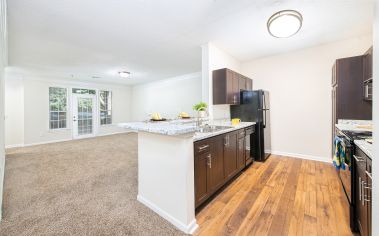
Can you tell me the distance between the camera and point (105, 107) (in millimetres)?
7938

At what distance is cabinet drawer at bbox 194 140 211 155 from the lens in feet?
6.08

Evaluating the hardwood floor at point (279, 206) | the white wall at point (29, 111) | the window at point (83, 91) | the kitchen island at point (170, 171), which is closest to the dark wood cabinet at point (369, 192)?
the hardwood floor at point (279, 206)

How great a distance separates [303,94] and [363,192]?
3014mm

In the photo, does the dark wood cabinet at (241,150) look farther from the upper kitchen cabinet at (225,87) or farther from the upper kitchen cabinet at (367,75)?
the upper kitchen cabinet at (367,75)

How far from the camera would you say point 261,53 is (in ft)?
12.9

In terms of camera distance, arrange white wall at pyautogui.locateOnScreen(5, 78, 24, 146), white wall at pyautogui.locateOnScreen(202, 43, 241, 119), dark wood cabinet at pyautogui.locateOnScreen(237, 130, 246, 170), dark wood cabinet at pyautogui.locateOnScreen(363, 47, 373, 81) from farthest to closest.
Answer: white wall at pyautogui.locateOnScreen(5, 78, 24, 146) → white wall at pyautogui.locateOnScreen(202, 43, 241, 119) → dark wood cabinet at pyautogui.locateOnScreen(237, 130, 246, 170) → dark wood cabinet at pyautogui.locateOnScreen(363, 47, 373, 81)

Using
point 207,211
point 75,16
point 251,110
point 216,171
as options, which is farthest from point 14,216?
point 251,110

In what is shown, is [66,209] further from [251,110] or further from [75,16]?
[251,110]

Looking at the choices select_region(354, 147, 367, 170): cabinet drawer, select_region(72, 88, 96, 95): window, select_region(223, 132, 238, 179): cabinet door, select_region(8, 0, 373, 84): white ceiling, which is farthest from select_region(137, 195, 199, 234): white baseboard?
select_region(72, 88, 96, 95): window

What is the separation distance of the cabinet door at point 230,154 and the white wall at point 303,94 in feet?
6.71

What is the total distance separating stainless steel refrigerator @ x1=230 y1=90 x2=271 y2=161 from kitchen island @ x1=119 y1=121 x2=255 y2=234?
77.1 inches

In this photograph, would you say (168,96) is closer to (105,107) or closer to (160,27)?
(105,107)

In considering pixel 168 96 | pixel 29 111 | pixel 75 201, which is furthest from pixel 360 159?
pixel 29 111

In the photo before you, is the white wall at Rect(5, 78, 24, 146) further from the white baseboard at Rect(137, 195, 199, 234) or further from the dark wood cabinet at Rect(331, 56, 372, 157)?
the dark wood cabinet at Rect(331, 56, 372, 157)
